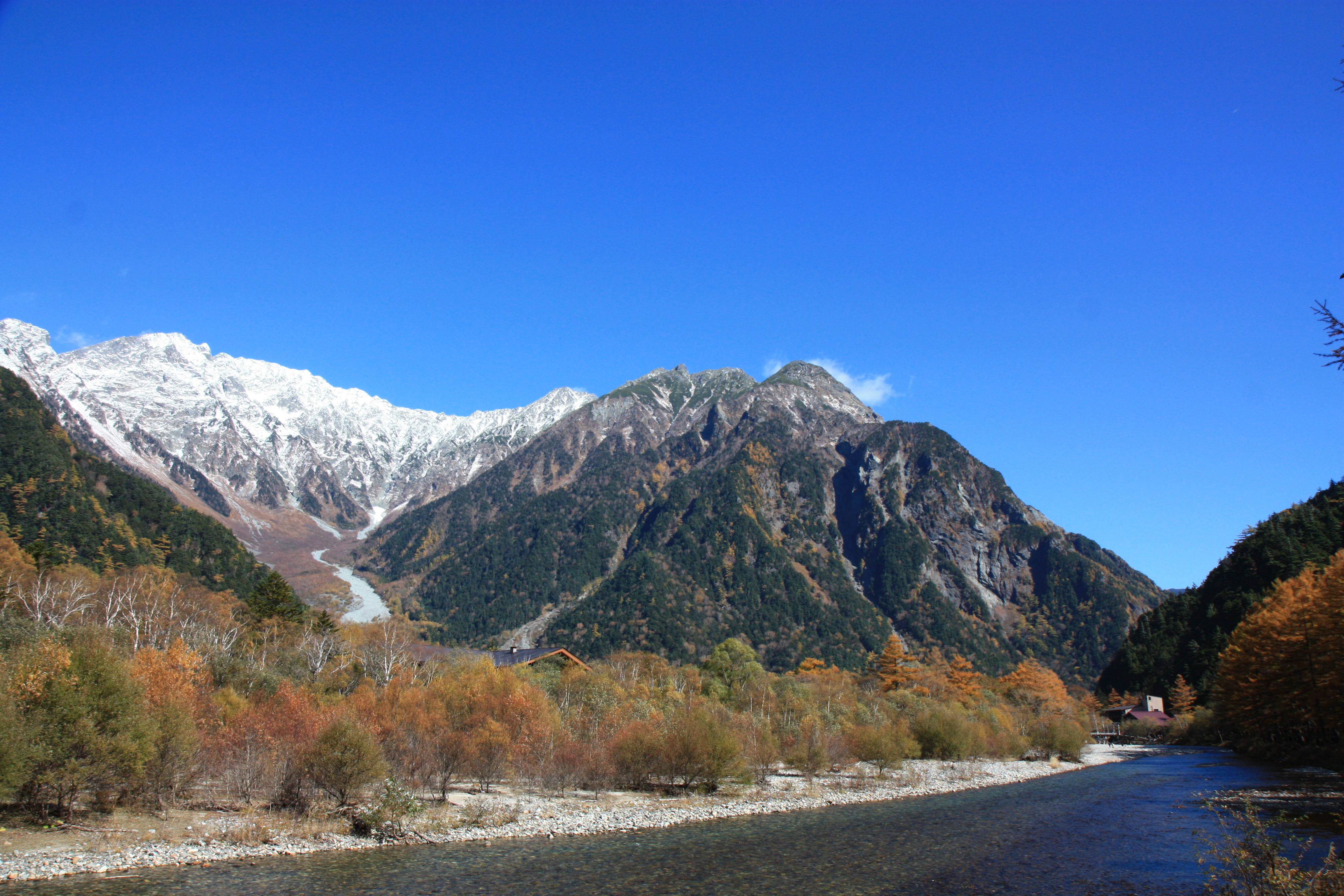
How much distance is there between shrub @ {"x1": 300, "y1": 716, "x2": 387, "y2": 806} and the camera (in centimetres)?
3788

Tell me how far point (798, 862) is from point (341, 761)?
2329 centimetres

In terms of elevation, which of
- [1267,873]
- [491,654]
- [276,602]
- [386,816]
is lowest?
[386,816]

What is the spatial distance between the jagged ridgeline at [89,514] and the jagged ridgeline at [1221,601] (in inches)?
6383

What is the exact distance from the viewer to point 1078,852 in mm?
35000

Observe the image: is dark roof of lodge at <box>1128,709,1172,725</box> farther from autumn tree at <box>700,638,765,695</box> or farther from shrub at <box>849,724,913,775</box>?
shrub at <box>849,724,913,775</box>

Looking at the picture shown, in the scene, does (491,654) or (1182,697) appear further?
(1182,697)

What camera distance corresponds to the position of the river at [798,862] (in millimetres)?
27375

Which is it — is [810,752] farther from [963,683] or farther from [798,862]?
[963,683]

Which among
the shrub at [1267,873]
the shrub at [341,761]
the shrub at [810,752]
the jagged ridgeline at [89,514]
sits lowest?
the shrub at [810,752]

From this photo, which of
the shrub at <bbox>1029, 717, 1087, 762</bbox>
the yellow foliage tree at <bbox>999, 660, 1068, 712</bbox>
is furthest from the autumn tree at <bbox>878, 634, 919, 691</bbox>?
the shrub at <bbox>1029, 717, 1087, 762</bbox>

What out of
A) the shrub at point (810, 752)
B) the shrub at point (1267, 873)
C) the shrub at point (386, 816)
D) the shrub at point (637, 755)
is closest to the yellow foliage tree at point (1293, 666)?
the shrub at point (810, 752)

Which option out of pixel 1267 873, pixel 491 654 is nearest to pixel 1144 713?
pixel 491 654

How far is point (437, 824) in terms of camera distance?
37750 millimetres

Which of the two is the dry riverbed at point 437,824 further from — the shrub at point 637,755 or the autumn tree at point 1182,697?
the autumn tree at point 1182,697
